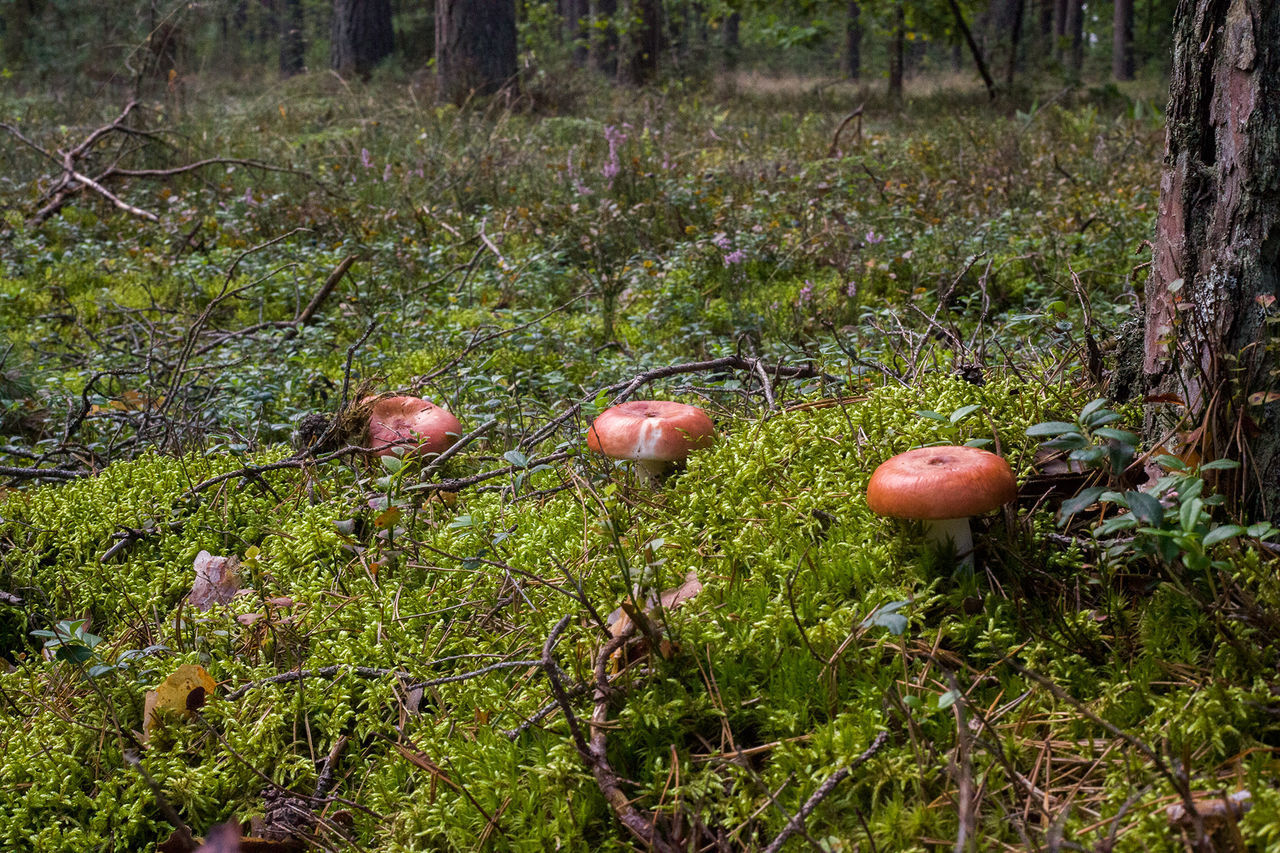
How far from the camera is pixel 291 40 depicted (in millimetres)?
28531

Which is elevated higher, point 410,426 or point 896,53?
point 896,53

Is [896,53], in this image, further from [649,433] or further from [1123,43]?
[1123,43]

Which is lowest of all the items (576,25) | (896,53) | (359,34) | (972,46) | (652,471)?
(652,471)

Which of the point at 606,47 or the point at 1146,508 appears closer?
the point at 1146,508

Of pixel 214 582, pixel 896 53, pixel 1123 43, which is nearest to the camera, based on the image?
pixel 214 582

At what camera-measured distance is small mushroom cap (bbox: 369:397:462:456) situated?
336 centimetres

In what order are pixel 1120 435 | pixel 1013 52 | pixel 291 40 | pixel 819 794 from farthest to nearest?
pixel 291 40
pixel 1013 52
pixel 1120 435
pixel 819 794

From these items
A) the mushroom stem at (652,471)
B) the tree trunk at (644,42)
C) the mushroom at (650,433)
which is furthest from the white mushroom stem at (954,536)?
the tree trunk at (644,42)

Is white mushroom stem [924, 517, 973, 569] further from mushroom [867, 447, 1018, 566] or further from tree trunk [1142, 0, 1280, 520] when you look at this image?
tree trunk [1142, 0, 1280, 520]

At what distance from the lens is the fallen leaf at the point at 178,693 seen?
2260mm

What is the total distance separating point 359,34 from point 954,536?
1623 centimetres

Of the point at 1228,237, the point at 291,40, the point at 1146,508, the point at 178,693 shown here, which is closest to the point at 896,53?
the point at 1228,237

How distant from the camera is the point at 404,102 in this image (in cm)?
1178

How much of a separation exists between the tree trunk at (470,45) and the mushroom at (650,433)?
1059 cm
